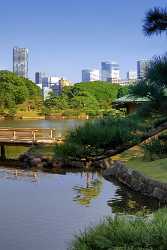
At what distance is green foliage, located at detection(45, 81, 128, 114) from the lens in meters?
66.1

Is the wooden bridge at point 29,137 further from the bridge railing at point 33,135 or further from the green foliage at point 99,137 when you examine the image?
the green foliage at point 99,137

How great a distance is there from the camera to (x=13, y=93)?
67375 mm

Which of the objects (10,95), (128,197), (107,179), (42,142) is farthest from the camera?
(10,95)

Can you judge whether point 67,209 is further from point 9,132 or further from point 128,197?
point 9,132

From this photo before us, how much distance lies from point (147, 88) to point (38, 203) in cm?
900

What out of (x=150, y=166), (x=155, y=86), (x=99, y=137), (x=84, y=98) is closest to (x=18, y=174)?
(x=150, y=166)

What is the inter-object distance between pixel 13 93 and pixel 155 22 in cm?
6488

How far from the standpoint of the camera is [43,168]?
68.0 feet

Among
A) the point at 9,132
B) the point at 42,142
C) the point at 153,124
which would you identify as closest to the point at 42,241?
the point at 153,124

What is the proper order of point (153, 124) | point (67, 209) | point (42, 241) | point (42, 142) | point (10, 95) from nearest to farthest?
point (153, 124) → point (42, 241) → point (67, 209) → point (42, 142) → point (10, 95)

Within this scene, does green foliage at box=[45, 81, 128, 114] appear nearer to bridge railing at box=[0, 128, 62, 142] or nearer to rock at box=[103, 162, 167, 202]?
bridge railing at box=[0, 128, 62, 142]

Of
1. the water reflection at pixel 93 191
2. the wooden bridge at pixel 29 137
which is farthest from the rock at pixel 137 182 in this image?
the wooden bridge at pixel 29 137

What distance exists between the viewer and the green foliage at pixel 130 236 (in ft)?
13.1

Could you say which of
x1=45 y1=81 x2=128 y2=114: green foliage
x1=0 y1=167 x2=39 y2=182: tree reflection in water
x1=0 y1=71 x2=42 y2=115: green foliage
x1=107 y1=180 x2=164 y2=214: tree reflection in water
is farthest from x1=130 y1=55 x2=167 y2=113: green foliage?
x1=0 y1=71 x2=42 y2=115: green foliage
